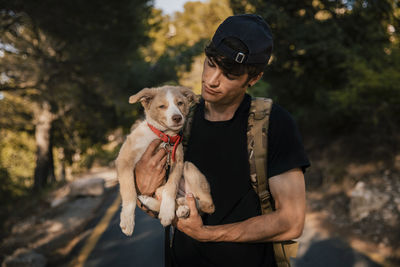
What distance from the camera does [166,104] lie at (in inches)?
107

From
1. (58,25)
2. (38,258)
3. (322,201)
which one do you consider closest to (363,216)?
(322,201)

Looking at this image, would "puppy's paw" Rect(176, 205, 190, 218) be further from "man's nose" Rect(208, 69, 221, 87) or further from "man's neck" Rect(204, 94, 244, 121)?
"man's nose" Rect(208, 69, 221, 87)

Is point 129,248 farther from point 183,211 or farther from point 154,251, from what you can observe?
point 183,211

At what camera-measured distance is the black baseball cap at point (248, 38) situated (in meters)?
1.81

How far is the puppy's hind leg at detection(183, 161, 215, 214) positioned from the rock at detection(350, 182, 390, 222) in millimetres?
5385

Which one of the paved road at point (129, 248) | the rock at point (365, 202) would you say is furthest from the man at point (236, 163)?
the rock at point (365, 202)

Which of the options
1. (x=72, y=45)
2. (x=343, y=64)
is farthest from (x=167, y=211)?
(x=72, y=45)

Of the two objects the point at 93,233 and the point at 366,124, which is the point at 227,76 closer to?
the point at 93,233

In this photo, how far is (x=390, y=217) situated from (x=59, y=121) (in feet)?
63.5

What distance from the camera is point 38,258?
521 centimetres

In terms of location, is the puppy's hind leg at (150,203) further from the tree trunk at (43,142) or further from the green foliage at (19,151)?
the green foliage at (19,151)

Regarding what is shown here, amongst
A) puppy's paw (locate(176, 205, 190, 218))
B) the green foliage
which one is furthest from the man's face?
the green foliage

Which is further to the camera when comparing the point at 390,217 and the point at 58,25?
the point at 58,25

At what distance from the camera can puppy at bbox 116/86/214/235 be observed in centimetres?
232
